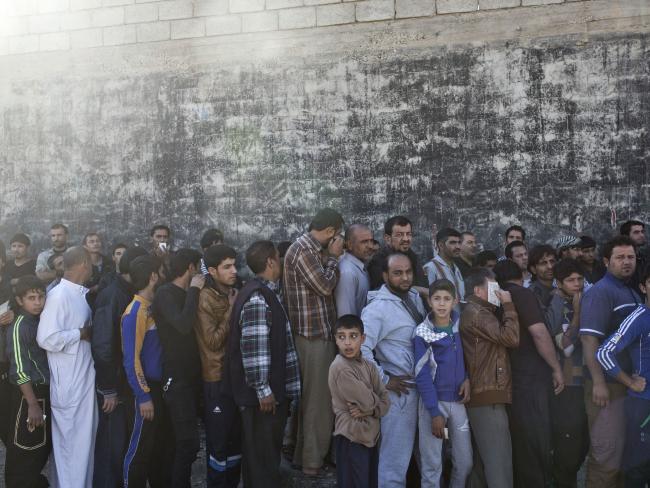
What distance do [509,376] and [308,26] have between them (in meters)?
5.31

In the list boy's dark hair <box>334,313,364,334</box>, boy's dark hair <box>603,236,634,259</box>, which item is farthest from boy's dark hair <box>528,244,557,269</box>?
boy's dark hair <box>334,313,364,334</box>

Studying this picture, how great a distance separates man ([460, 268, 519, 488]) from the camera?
4500 mm

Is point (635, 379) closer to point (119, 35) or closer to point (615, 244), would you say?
point (615, 244)

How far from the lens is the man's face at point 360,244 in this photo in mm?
5734

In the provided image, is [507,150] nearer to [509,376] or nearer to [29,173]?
[509,376]

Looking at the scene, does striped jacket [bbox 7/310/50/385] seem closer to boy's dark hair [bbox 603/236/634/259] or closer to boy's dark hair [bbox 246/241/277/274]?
boy's dark hair [bbox 246/241/277/274]

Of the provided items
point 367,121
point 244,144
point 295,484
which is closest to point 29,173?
point 244,144

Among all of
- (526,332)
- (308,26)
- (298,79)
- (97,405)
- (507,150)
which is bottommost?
(97,405)

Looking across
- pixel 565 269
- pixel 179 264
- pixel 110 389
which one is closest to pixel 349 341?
pixel 179 264

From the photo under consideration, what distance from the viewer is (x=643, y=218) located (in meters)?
7.48

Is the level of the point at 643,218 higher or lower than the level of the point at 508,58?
lower

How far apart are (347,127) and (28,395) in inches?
187

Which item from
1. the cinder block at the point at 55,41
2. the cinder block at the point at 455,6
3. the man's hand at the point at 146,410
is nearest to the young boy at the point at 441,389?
the man's hand at the point at 146,410

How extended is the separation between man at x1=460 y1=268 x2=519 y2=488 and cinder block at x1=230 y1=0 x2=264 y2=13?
5.25 m
